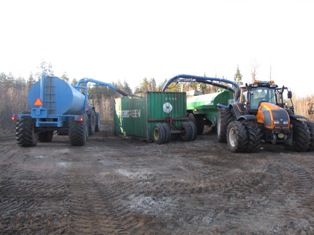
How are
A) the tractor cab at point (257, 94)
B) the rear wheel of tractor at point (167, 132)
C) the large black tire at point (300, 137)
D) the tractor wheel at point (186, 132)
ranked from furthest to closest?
the tractor wheel at point (186, 132), the rear wheel of tractor at point (167, 132), the tractor cab at point (257, 94), the large black tire at point (300, 137)

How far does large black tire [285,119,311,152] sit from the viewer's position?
1034 cm

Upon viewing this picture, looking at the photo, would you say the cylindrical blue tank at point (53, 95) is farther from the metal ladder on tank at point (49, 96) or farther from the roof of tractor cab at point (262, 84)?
the roof of tractor cab at point (262, 84)

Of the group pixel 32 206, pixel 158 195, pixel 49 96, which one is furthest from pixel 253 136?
pixel 49 96

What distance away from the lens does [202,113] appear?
1833 cm

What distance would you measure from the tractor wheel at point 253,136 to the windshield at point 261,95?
137 cm

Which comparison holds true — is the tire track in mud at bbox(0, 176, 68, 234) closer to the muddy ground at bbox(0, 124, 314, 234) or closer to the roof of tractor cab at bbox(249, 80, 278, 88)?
the muddy ground at bbox(0, 124, 314, 234)

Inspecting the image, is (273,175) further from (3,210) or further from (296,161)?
(3,210)

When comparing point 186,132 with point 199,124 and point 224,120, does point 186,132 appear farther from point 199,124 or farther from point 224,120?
point 199,124

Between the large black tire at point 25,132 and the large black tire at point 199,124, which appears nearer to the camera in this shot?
the large black tire at point 25,132

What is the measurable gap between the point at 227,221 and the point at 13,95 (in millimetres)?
27667

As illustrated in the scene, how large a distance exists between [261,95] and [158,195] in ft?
24.6

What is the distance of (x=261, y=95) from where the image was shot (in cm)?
1175

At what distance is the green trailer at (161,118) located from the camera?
14.4m

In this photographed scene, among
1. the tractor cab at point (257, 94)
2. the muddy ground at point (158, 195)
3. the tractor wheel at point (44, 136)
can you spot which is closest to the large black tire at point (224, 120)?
the tractor cab at point (257, 94)
